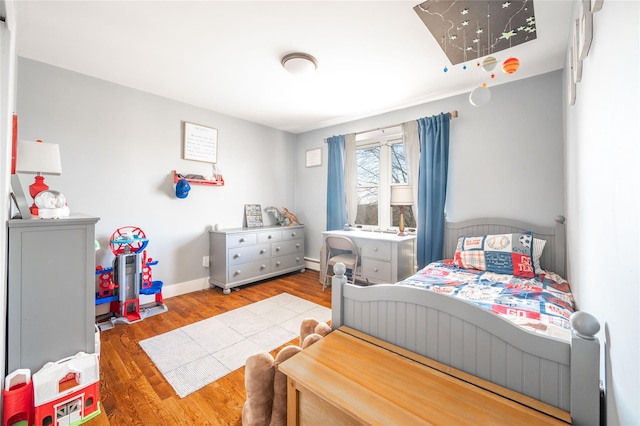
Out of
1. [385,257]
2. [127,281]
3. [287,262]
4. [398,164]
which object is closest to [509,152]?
[398,164]

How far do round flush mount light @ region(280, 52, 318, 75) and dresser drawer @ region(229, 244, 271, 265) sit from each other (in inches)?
87.8

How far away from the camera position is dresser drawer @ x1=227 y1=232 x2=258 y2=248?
343 cm

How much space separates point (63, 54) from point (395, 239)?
11.6 ft

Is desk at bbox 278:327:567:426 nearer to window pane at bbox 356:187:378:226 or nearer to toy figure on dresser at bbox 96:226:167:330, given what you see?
toy figure on dresser at bbox 96:226:167:330

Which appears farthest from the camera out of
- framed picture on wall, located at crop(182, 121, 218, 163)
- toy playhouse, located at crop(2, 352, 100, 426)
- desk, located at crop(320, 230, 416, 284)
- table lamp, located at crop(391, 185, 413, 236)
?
framed picture on wall, located at crop(182, 121, 218, 163)

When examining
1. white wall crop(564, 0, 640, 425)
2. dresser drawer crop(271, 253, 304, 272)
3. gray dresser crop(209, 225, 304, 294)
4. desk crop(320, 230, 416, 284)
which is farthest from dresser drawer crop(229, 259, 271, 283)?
white wall crop(564, 0, 640, 425)

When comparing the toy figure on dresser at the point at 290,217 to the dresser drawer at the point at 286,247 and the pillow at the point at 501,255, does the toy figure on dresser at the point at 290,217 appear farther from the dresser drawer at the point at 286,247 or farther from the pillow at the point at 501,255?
the pillow at the point at 501,255

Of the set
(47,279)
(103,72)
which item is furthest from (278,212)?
(47,279)

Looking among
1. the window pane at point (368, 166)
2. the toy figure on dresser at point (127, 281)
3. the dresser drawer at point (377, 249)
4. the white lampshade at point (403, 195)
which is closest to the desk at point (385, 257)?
the dresser drawer at point (377, 249)

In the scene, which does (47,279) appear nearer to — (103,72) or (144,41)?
(144,41)

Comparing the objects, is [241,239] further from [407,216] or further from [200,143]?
[407,216]

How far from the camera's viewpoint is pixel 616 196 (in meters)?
0.80

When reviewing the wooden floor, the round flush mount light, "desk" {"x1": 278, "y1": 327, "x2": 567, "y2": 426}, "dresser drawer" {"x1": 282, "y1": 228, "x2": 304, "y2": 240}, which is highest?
the round flush mount light

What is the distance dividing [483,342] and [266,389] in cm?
97
